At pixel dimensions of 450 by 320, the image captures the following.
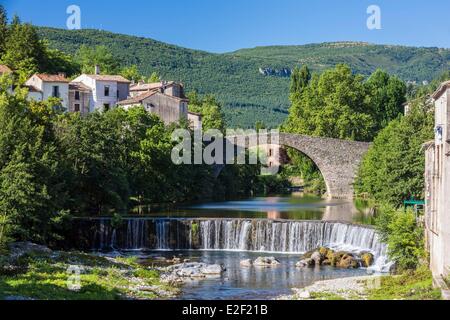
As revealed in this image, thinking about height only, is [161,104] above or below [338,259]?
above

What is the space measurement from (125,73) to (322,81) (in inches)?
990

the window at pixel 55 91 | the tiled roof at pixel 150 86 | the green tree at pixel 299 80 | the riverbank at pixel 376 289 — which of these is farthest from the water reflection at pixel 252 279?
the green tree at pixel 299 80

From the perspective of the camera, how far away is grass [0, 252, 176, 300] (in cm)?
2373

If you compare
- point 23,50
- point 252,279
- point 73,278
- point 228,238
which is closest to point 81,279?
point 73,278

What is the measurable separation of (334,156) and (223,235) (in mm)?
29577

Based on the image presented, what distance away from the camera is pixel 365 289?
27031 mm

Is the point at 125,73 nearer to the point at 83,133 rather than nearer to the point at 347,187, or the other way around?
the point at 347,187

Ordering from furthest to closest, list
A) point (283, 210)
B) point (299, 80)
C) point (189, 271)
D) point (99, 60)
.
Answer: point (99, 60)
point (299, 80)
point (283, 210)
point (189, 271)

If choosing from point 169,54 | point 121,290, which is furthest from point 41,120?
point 169,54

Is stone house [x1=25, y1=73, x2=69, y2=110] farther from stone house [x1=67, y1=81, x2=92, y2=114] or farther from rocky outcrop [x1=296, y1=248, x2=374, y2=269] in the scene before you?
rocky outcrop [x1=296, y1=248, x2=374, y2=269]

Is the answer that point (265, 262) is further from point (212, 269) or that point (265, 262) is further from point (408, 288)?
point (408, 288)

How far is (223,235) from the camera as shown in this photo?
41156 mm

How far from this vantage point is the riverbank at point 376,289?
23.7 meters

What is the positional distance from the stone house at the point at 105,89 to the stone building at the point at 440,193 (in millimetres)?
47084
